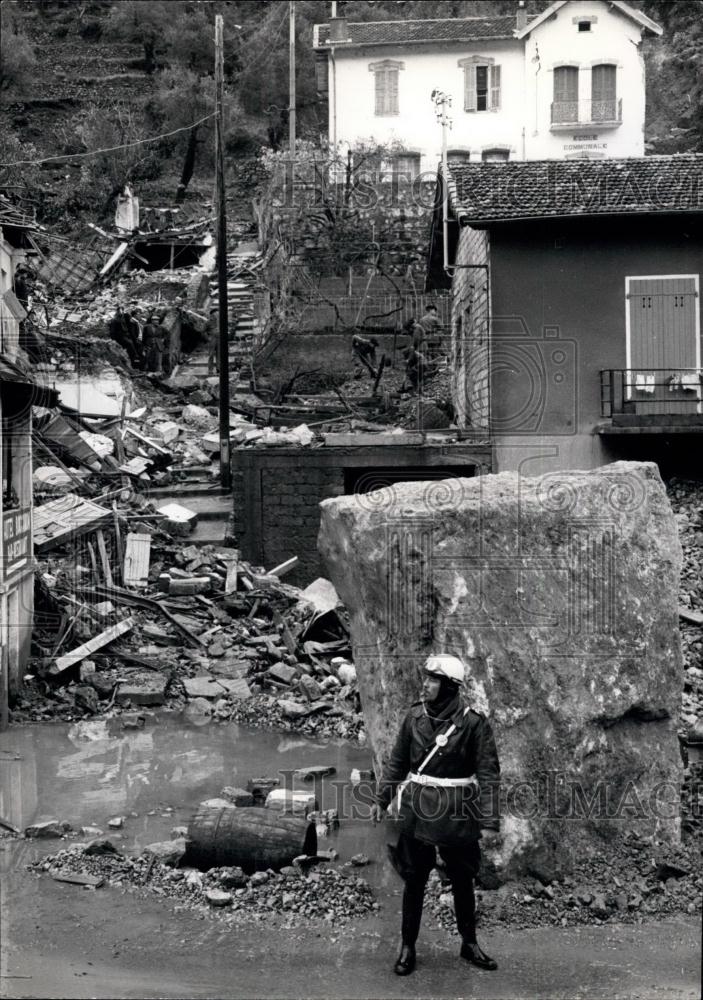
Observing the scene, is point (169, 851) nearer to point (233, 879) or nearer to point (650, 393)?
point (233, 879)

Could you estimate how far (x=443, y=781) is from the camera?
6.85m

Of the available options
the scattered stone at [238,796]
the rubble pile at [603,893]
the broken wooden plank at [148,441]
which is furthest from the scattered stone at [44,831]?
the broken wooden plank at [148,441]

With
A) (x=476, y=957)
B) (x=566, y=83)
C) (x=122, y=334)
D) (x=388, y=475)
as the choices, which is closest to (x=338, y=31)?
(x=566, y=83)

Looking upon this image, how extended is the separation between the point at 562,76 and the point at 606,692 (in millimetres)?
35045

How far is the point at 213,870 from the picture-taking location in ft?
27.5

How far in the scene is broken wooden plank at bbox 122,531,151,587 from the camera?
702 inches

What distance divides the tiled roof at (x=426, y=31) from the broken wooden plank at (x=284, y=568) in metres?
27.0

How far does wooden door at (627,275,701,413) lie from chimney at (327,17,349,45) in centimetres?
2465

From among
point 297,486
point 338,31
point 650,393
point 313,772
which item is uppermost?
point 338,31

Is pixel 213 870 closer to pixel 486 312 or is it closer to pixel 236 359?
pixel 486 312

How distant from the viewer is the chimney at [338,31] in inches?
1574

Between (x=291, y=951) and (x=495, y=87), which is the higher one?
(x=495, y=87)

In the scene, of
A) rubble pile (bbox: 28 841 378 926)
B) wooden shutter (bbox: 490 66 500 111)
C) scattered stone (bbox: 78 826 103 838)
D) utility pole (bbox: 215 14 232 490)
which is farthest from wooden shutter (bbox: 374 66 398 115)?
rubble pile (bbox: 28 841 378 926)

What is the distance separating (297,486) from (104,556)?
337 centimetres
